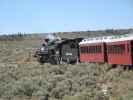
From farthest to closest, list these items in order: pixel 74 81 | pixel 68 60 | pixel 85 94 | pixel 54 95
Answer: pixel 68 60 → pixel 74 81 → pixel 54 95 → pixel 85 94

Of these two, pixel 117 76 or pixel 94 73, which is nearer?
pixel 117 76

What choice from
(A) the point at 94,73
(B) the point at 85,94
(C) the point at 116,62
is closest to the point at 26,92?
(B) the point at 85,94

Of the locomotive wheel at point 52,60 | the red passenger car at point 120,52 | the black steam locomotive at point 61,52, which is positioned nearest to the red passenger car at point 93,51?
the red passenger car at point 120,52

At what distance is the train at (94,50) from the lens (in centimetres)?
2988

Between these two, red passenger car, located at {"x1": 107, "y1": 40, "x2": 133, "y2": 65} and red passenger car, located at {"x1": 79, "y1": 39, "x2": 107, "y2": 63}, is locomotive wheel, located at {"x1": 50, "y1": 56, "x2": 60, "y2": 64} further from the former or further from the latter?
red passenger car, located at {"x1": 107, "y1": 40, "x2": 133, "y2": 65}

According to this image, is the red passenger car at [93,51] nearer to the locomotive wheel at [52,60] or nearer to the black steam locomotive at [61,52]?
the black steam locomotive at [61,52]

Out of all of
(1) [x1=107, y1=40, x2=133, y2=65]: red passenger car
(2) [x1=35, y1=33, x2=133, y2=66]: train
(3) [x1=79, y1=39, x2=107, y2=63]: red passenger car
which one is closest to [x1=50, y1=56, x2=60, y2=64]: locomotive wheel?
(2) [x1=35, y1=33, x2=133, y2=66]: train

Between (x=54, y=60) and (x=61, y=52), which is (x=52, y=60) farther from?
(x=61, y=52)

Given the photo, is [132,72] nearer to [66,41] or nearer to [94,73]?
[94,73]

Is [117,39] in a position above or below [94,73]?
above

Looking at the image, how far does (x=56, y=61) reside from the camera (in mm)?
46906

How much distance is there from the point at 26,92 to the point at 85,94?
355 cm

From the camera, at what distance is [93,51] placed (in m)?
38.4

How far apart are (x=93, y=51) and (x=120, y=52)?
7.79 metres
